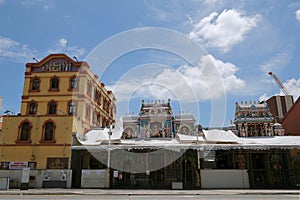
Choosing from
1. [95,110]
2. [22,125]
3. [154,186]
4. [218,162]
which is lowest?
[154,186]

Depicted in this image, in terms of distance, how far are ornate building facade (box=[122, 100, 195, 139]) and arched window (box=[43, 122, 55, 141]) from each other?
20.6 metres

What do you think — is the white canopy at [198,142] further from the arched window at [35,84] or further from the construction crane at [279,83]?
the construction crane at [279,83]

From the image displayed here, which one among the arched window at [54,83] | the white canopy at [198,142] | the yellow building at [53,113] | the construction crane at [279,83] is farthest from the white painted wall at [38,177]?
the construction crane at [279,83]

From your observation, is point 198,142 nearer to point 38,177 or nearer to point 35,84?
point 38,177

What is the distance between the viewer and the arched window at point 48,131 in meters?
28.6

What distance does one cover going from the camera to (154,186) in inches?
1000

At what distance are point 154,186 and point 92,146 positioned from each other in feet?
24.5

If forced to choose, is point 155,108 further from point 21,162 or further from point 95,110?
point 21,162

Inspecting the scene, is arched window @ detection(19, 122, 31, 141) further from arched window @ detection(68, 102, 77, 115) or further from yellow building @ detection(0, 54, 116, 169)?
arched window @ detection(68, 102, 77, 115)

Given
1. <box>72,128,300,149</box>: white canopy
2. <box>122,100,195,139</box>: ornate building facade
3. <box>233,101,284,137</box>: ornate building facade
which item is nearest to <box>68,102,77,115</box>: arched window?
<box>72,128,300,149</box>: white canopy

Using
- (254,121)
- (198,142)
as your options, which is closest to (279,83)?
(254,121)

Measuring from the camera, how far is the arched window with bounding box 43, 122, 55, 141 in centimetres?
2859

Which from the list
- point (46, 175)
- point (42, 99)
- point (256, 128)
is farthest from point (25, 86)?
point (256, 128)

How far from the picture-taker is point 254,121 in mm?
49906
